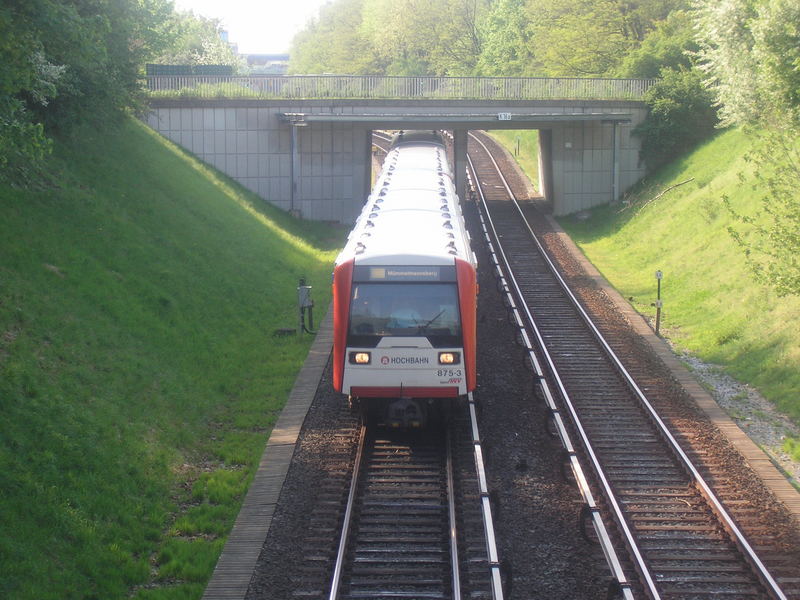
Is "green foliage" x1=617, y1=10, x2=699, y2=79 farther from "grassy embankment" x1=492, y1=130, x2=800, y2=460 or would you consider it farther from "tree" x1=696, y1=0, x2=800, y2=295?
"tree" x1=696, y1=0, x2=800, y2=295

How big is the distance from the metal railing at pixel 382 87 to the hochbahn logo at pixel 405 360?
23579 millimetres

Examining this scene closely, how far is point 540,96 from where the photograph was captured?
35.2 meters

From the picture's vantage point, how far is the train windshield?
11938 millimetres

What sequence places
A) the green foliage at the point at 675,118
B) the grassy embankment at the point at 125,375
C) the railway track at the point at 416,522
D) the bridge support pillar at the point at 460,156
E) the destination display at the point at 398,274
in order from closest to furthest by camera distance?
the railway track at the point at 416,522 → the grassy embankment at the point at 125,375 → the destination display at the point at 398,274 → the green foliage at the point at 675,118 → the bridge support pillar at the point at 460,156

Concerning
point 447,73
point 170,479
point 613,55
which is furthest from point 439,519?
point 447,73

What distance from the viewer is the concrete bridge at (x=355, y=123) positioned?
32.9 meters

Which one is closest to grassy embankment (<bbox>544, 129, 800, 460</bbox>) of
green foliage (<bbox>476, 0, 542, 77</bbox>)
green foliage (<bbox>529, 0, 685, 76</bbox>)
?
green foliage (<bbox>529, 0, 685, 76</bbox>)

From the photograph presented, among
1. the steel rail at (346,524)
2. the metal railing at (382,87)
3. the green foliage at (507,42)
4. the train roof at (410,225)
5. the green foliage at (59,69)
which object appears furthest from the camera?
the green foliage at (507,42)

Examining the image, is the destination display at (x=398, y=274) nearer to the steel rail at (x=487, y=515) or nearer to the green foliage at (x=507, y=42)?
the steel rail at (x=487, y=515)

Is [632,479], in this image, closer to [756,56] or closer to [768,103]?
[768,103]

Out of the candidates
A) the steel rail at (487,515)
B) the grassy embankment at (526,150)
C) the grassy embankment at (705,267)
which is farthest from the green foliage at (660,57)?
the steel rail at (487,515)

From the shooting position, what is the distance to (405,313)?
11984 mm

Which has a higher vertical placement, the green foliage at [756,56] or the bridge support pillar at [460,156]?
the green foliage at [756,56]

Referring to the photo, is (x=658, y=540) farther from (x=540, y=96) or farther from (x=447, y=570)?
(x=540, y=96)
